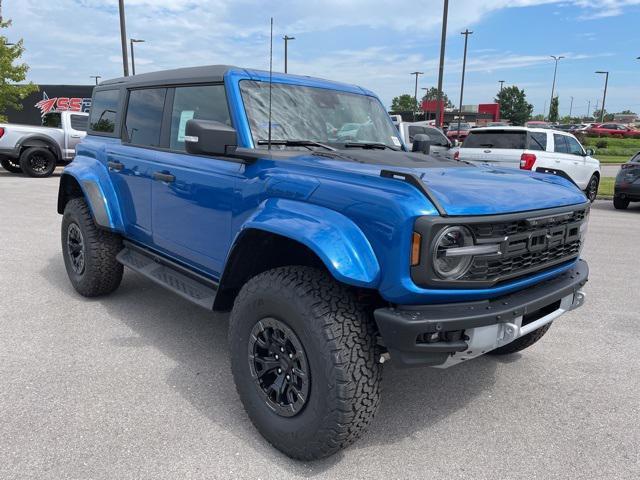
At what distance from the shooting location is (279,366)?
2572 millimetres

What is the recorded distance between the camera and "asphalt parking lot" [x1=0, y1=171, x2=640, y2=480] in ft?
8.09

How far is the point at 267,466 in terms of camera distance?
2455 millimetres

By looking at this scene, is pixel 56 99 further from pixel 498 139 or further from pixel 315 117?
pixel 315 117

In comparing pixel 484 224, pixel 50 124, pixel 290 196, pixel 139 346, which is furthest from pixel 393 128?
pixel 50 124

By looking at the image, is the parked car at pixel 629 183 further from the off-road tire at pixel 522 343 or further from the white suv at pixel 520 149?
the off-road tire at pixel 522 343

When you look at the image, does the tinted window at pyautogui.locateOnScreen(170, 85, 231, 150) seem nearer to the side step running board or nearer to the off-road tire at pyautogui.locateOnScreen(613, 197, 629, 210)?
the side step running board

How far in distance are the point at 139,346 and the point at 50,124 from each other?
14232mm

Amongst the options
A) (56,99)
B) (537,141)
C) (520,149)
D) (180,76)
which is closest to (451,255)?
(180,76)

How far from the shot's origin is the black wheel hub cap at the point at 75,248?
4609 millimetres

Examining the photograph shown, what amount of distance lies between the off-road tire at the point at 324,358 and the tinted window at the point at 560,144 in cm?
1017

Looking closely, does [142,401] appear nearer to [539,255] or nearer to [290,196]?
[290,196]

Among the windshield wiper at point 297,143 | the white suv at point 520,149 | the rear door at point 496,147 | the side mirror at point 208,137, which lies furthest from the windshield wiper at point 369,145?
the rear door at point 496,147

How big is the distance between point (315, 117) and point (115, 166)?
6.09 feet

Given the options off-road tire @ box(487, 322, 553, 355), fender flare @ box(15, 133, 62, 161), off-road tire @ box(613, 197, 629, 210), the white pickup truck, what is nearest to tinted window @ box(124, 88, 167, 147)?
off-road tire @ box(487, 322, 553, 355)
